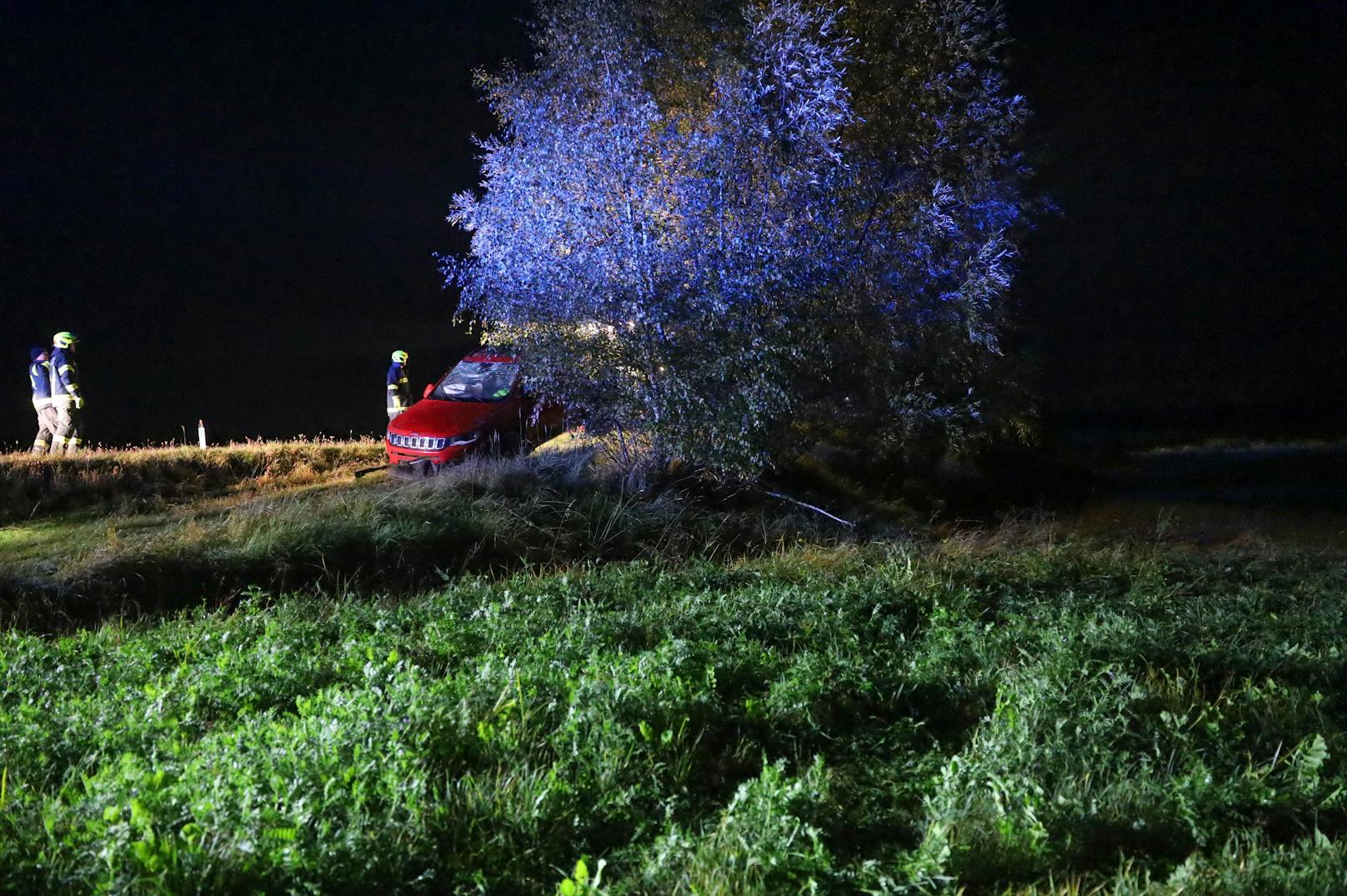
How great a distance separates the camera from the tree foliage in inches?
470

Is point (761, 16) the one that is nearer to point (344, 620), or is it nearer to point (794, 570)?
point (794, 570)

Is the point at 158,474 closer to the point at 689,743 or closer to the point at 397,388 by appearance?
the point at 397,388

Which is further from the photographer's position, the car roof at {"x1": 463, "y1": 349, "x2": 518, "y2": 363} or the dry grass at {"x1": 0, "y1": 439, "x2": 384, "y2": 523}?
the car roof at {"x1": 463, "y1": 349, "x2": 518, "y2": 363}

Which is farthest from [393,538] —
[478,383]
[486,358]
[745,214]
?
[486,358]

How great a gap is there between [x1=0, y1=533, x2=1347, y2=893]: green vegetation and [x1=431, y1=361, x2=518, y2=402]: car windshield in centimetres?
885

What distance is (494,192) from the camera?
13.1 meters

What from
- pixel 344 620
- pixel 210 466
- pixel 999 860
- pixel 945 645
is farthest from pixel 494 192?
pixel 999 860

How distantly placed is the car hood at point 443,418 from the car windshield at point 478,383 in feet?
0.79

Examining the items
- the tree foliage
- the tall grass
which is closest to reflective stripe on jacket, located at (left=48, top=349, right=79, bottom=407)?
the tall grass

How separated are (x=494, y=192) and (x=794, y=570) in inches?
263

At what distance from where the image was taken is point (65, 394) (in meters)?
16.2

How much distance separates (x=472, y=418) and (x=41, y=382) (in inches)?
272

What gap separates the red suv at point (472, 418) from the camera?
48.9ft

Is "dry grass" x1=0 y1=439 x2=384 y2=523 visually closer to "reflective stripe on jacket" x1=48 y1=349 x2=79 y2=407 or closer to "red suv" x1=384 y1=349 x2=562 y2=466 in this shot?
"reflective stripe on jacket" x1=48 y1=349 x2=79 y2=407
